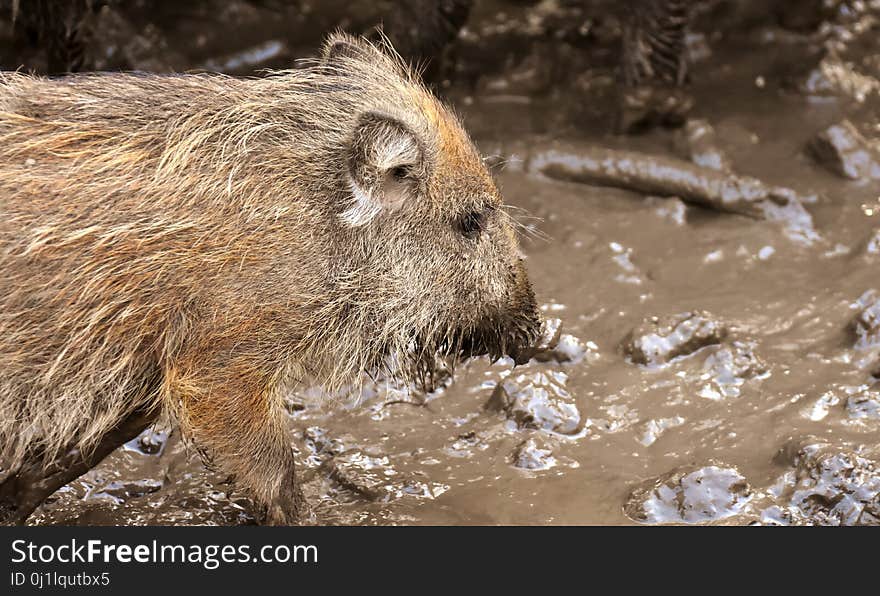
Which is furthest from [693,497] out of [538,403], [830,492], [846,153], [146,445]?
[846,153]

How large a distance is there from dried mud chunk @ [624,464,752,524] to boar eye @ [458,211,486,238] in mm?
1079

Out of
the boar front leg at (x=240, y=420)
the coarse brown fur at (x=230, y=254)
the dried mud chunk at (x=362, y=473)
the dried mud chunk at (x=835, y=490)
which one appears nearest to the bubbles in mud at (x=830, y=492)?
the dried mud chunk at (x=835, y=490)

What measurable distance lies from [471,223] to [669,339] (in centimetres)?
125

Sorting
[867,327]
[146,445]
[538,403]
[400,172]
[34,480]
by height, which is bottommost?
[146,445]

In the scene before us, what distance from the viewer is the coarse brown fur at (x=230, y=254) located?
13.0 feet

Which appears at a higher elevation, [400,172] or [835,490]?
[400,172]

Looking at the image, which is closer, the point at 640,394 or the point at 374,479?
the point at 374,479

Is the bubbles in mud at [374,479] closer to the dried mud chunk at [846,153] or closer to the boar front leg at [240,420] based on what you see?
the boar front leg at [240,420]

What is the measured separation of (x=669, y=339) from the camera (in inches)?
207

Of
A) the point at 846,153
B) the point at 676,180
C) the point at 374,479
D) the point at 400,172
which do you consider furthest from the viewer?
the point at 846,153

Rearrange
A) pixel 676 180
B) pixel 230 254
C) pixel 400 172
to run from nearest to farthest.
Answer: pixel 230 254, pixel 400 172, pixel 676 180

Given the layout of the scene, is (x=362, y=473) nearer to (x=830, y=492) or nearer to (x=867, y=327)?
(x=830, y=492)

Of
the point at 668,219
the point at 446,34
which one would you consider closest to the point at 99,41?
the point at 446,34

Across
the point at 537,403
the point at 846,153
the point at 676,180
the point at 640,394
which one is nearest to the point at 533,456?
the point at 537,403
